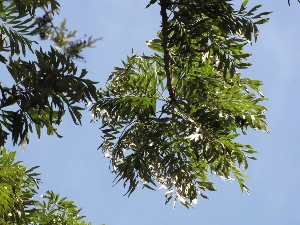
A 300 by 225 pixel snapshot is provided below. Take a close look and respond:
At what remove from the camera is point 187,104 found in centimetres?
804

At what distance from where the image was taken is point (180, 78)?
27.3ft

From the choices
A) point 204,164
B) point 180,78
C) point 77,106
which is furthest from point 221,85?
point 77,106

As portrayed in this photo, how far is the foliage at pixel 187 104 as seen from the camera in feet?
24.9

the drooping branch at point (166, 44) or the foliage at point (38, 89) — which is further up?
the drooping branch at point (166, 44)

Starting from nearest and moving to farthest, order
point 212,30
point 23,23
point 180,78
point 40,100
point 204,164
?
1. point 40,100
2. point 23,23
3. point 212,30
4. point 180,78
5. point 204,164

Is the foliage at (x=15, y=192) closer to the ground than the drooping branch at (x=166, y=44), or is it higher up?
closer to the ground

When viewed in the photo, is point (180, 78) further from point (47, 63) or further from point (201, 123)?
point (47, 63)

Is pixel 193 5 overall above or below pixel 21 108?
above

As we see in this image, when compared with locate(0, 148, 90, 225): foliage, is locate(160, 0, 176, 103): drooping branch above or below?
above

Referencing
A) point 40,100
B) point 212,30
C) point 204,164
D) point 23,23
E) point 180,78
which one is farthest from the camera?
point 204,164

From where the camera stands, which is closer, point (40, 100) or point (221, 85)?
point (40, 100)

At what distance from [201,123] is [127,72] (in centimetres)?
161

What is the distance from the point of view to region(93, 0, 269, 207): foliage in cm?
759

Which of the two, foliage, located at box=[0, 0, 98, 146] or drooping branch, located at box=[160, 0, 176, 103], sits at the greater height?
drooping branch, located at box=[160, 0, 176, 103]
